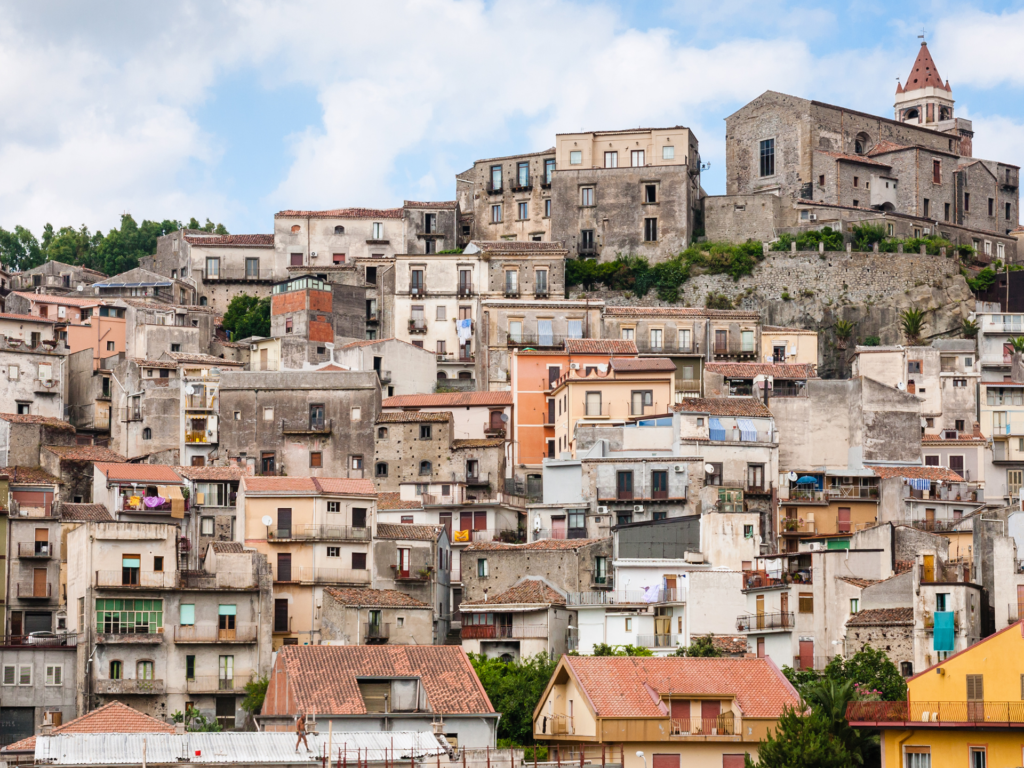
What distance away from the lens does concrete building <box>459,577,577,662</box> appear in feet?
211

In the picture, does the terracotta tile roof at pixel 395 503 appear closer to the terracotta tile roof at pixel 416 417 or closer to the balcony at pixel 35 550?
the terracotta tile roof at pixel 416 417

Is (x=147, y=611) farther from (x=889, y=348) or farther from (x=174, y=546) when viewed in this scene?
(x=889, y=348)

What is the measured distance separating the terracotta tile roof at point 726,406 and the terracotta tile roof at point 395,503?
12413mm

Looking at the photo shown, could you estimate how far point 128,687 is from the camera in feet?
195

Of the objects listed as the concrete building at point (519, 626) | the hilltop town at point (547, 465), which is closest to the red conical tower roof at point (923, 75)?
the hilltop town at point (547, 465)

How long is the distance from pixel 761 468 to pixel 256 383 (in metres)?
25.1

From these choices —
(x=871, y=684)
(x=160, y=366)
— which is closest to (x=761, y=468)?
(x=871, y=684)

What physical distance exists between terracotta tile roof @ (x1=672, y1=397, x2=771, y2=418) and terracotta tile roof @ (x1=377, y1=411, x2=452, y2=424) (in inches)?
438

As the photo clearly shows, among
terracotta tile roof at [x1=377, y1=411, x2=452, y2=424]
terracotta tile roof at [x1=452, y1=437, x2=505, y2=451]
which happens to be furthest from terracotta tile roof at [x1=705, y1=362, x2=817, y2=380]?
terracotta tile roof at [x1=377, y1=411, x2=452, y2=424]

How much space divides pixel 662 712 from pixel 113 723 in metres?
17.2

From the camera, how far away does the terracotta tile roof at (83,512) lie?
69.8 meters

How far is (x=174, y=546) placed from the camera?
6194cm

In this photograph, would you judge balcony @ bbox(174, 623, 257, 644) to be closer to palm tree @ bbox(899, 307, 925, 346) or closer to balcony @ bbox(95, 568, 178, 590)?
balcony @ bbox(95, 568, 178, 590)

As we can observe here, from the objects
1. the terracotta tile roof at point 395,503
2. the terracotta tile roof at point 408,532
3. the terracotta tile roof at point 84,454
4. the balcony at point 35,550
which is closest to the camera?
the balcony at point 35,550
